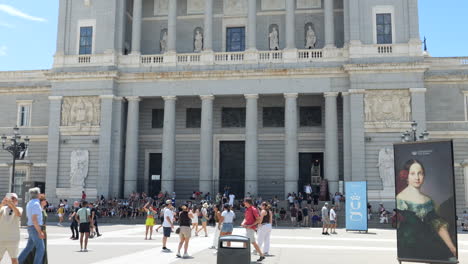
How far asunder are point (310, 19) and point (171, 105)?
1368 cm

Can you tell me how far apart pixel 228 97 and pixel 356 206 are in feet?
58.1

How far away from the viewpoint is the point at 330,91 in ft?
116

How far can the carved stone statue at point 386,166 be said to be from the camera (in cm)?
3303

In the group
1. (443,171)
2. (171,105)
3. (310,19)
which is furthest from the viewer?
(310,19)

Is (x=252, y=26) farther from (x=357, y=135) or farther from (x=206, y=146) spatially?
(x=357, y=135)

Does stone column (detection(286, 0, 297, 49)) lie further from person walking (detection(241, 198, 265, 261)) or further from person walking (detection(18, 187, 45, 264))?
person walking (detection(18, 187, 45, 264))

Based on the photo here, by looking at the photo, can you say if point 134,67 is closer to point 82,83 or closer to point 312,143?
point 82,83

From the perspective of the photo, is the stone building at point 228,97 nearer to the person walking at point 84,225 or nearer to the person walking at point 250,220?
the person walking at point 84,225

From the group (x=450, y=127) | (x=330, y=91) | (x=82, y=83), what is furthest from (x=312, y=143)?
(x=82, y=83)

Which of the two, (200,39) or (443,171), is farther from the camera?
(200,39)

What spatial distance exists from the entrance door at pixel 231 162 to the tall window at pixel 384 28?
44.2ft

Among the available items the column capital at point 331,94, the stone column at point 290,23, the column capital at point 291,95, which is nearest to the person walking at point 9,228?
the column capital at point 291,95

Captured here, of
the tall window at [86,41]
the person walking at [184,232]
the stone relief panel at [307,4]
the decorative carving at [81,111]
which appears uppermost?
the stone relief panel at [307,4]

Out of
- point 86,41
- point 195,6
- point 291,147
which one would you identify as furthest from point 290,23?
point 86,41
